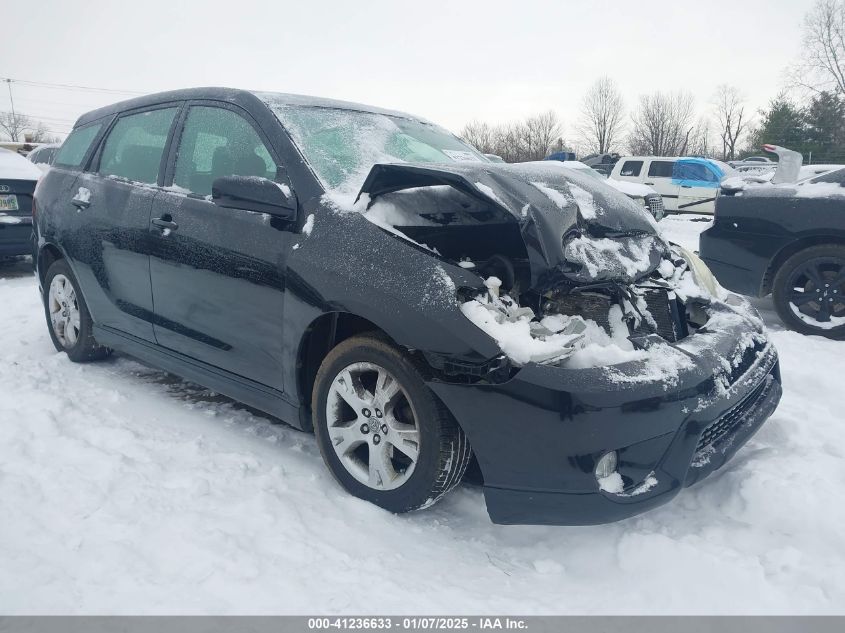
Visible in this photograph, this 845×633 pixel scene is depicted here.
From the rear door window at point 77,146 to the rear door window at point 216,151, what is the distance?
1.22 metres

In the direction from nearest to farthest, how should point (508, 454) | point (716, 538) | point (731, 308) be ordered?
point (508, 454), point (716, 538), point (731, 308)

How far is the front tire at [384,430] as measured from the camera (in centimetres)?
225

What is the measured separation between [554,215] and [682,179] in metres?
16.1

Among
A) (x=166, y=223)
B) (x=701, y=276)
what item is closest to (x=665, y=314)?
(x=701, y=276)

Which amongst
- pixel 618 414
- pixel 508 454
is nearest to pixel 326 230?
pixel 508 454

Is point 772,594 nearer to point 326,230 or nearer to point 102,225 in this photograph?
point 326,230

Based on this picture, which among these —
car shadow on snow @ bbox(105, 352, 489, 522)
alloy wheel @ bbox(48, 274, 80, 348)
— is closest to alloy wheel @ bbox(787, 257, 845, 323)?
car shadow on snow @ bbox(105, 352, 489, 522)

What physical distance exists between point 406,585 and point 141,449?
5.00 feet

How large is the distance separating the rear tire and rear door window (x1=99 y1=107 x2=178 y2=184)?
83 centimetres

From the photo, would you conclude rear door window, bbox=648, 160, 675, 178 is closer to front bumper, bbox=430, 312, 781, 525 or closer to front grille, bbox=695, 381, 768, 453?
front grille, bbox=695, 381, 768, 453

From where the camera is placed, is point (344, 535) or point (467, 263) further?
point (467, 263)

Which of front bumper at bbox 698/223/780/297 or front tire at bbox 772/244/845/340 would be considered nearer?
front tire at bbox 772/244/845/340

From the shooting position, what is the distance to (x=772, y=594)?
6.46 ft

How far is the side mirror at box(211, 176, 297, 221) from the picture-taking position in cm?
259
